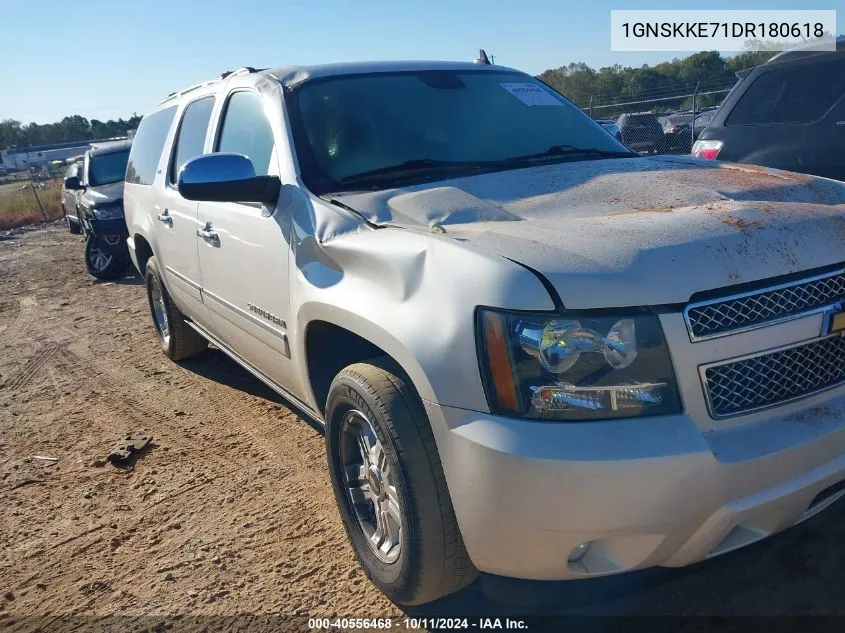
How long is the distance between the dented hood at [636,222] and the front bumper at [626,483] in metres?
0.37

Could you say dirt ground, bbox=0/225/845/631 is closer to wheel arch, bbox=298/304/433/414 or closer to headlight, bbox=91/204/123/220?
wheel arch, bbox=298/304/433/414

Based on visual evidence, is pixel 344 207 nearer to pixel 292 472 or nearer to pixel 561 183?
pixel 561 183

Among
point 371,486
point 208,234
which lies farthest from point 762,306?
point 208,234

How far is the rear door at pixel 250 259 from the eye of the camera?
10.1ft

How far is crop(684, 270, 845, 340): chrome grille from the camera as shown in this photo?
196 centimetres

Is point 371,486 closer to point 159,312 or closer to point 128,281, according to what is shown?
point 159,312

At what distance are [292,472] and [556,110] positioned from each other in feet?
7.45

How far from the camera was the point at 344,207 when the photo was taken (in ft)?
9.01

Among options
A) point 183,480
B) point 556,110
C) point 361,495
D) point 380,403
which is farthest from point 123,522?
point 556,110

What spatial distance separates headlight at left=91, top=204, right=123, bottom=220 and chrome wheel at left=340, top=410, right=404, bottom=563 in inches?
340

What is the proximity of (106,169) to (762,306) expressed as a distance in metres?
11.2

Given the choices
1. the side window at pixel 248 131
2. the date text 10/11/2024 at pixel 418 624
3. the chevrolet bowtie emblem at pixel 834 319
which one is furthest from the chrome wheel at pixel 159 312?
the chevrolet bowtie emblem at pixel 834 319

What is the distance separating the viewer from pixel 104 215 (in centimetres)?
1024

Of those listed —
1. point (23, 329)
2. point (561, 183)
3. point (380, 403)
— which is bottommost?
point (23, 329)
